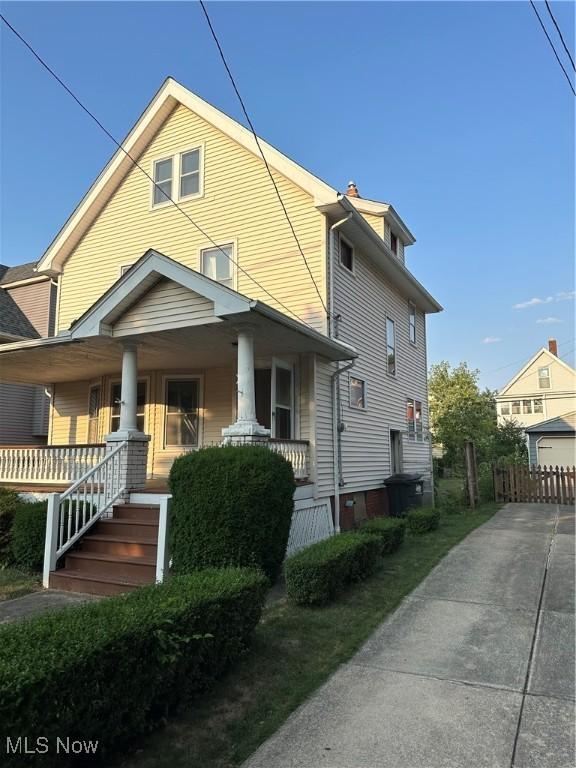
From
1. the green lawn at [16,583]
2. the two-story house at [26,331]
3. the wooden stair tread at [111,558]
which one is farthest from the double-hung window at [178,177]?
the green lawn at [16,583]

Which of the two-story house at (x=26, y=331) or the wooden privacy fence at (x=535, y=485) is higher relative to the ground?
the two-story house at (x=26, y=331)

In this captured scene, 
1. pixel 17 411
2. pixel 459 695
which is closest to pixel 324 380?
pixel 459 695

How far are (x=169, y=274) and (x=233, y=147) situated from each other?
565 cm

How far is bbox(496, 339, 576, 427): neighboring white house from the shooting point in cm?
3803

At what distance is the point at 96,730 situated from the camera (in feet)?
9.41

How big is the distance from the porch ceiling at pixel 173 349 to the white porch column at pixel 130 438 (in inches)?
16.8

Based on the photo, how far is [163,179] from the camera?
1318 centimetres

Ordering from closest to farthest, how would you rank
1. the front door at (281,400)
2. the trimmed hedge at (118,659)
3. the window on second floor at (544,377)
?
the trimmed hedge at (118,659)
the front door at (281,400)
the window on second floor at (544,377)

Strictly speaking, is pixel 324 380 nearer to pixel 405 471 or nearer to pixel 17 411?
pixel 405 471

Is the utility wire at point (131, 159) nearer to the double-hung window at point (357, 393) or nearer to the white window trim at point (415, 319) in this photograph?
the double-hung window at point (357, 393)

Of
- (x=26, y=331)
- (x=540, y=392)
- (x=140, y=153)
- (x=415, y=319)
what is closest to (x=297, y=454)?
(x=140, y=153)

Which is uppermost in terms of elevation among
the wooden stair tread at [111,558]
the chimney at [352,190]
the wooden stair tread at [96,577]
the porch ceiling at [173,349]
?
the chimney at [352,190]

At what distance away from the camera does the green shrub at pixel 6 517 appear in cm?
836

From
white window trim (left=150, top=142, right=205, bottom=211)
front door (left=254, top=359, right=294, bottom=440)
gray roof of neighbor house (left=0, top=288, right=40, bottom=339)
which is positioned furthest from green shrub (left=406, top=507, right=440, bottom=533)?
gray roof of neighbor house (left=0, top=288, right=40, bottom=339)
